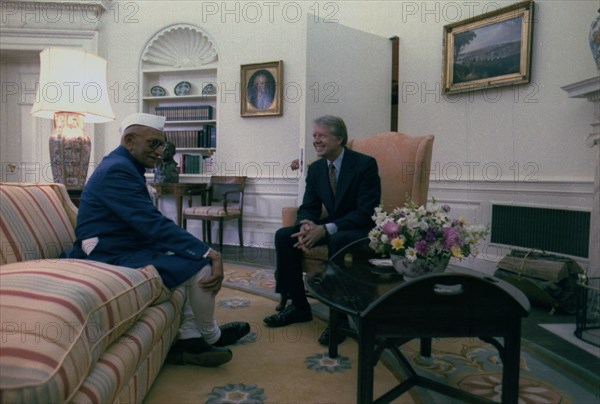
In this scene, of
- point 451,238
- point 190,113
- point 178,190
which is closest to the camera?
point 451,238

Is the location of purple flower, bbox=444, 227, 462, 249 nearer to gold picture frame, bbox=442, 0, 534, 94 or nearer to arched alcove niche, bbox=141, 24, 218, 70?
gold picture frame, bbox=442, 0, 534, 94

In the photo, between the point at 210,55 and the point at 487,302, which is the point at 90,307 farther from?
the point at 210,55

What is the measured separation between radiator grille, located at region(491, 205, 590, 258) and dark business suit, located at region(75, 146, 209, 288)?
2.81 metres

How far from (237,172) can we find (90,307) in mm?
4302

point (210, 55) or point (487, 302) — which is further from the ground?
point (210, 55)

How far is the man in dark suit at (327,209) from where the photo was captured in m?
2.42

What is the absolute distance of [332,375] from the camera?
1815 mm

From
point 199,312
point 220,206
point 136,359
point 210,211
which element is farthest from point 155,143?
point 220,206

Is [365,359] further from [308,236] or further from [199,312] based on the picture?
[308,236]

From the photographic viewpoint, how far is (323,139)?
2627 millimetres

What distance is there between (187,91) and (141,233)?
13.8 feet

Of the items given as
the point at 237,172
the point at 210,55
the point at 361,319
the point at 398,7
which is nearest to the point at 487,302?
the point at 361,319

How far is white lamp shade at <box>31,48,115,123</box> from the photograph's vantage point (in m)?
2.68

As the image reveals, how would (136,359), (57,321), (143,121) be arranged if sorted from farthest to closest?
(143,121)
(136,359)
(57,321)
